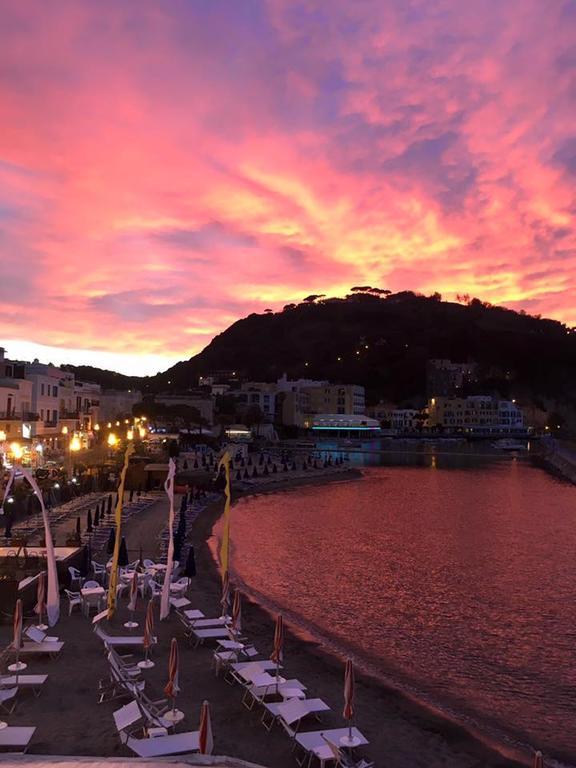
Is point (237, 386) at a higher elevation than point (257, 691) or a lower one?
higher

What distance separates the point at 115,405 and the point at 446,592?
8231 centimetres

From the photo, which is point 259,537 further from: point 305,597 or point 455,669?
point 455,669

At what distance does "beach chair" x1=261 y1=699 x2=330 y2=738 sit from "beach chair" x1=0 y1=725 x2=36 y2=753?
4.06m

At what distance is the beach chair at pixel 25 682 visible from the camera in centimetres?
1205

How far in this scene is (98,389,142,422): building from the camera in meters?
93.4

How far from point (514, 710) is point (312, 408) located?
182 m

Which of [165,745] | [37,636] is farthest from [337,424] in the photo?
[165,745]

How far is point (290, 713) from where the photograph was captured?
1092 cm

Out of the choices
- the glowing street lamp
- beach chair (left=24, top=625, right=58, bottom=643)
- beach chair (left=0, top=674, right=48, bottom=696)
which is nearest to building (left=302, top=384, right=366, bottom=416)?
the glowing street lamp

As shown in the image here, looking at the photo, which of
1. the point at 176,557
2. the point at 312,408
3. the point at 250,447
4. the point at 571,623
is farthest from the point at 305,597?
the point at 312,408

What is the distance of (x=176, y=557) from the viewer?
84.4 feet

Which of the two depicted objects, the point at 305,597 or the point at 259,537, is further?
the point at 259,537

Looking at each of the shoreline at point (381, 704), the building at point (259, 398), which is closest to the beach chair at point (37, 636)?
the shoreline at point (381, 704)

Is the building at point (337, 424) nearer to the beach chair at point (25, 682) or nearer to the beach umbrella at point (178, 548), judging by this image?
the beach umbrella at point (178, 548)
